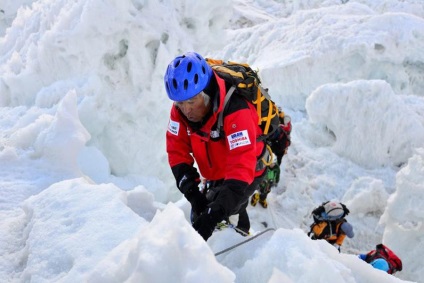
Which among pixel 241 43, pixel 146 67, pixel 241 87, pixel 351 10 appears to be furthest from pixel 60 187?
pixel 351 10

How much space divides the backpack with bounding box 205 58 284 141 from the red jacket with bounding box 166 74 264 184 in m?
0.05

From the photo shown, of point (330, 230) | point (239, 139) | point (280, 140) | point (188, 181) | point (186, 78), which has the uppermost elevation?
point (186, 78)

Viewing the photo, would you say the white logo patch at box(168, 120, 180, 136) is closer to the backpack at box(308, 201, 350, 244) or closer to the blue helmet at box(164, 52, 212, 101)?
the blue helmet at box(164, 52, 212, 101)

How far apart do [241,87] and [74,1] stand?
15.5ft

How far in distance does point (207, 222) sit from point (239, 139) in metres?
0.62

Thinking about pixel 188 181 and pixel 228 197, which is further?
pixel 188 181

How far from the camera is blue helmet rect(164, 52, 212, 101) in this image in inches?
Answer: 104

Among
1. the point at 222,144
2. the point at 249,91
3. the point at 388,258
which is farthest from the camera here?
the point at 388,258

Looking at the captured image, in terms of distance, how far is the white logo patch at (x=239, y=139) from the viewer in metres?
2.70

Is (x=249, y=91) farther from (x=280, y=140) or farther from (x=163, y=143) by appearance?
(x=163, y=143)

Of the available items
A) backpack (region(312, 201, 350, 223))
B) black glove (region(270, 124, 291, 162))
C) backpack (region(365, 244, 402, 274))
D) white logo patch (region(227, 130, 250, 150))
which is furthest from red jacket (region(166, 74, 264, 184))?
black glove (region(270, 124, 291, 162))

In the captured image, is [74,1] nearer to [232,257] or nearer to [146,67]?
[146,67]

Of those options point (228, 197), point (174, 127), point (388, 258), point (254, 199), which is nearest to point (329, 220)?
point (388, 258)

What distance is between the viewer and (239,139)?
270cm
